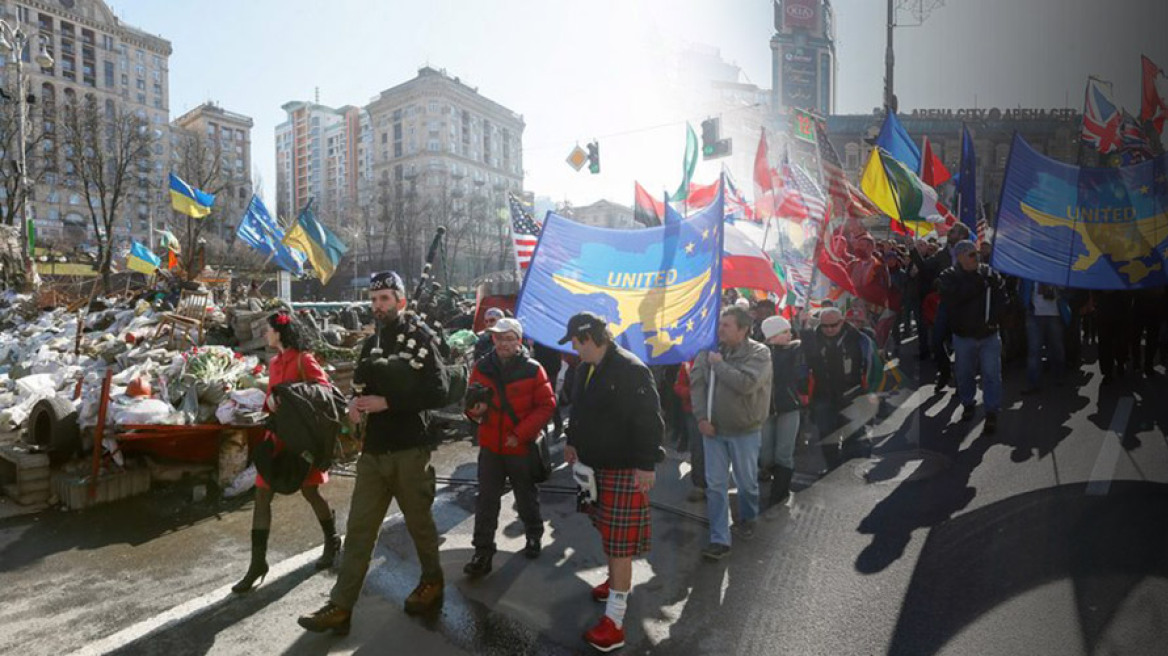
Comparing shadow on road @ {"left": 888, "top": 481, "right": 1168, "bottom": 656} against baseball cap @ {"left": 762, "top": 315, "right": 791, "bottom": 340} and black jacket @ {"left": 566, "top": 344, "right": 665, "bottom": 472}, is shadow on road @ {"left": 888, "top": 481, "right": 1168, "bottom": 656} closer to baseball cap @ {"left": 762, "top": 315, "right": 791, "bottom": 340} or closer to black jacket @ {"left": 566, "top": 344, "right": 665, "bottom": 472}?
black jacket @ {"left": 566, "top": 344, "right": 665, "bottom": 472}

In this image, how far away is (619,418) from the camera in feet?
12.1

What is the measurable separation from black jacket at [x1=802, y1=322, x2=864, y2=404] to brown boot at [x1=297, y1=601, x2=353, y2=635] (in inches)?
205

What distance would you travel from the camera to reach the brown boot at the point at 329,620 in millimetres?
3583

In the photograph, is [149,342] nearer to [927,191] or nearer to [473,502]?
[473,502]

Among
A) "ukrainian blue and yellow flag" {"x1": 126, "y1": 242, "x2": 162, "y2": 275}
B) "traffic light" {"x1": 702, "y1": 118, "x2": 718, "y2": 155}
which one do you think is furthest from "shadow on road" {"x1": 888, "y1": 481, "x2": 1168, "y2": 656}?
"ukrainian blue and yellow flag" {"x1": 126, "y1": 242, "x2": 162, "y2": 275}

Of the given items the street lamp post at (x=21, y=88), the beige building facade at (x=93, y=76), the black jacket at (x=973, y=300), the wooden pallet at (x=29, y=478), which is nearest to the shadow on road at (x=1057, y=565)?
the black jacket at (x=973, y=300)

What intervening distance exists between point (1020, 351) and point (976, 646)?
369 inches

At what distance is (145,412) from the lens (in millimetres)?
6371

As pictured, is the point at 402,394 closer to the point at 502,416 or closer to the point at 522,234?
the point at 502,416

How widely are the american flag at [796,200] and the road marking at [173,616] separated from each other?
8.55 meters

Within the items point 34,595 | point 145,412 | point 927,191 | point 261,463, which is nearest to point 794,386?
point 261,463

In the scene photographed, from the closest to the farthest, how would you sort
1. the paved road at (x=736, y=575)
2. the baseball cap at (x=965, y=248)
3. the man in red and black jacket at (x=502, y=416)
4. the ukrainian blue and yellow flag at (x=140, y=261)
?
the paved road at (x=736, y=575) → the man in red and black jacket at (x=502, y=416) → the baseball cap at (x=965, y=248) → the ukrainian blue and yellow flag at (x=140, y=261)

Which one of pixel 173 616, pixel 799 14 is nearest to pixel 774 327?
pixel 173 616

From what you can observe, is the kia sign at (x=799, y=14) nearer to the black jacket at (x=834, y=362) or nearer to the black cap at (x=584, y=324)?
the black jacket at (x=834, y=362)
